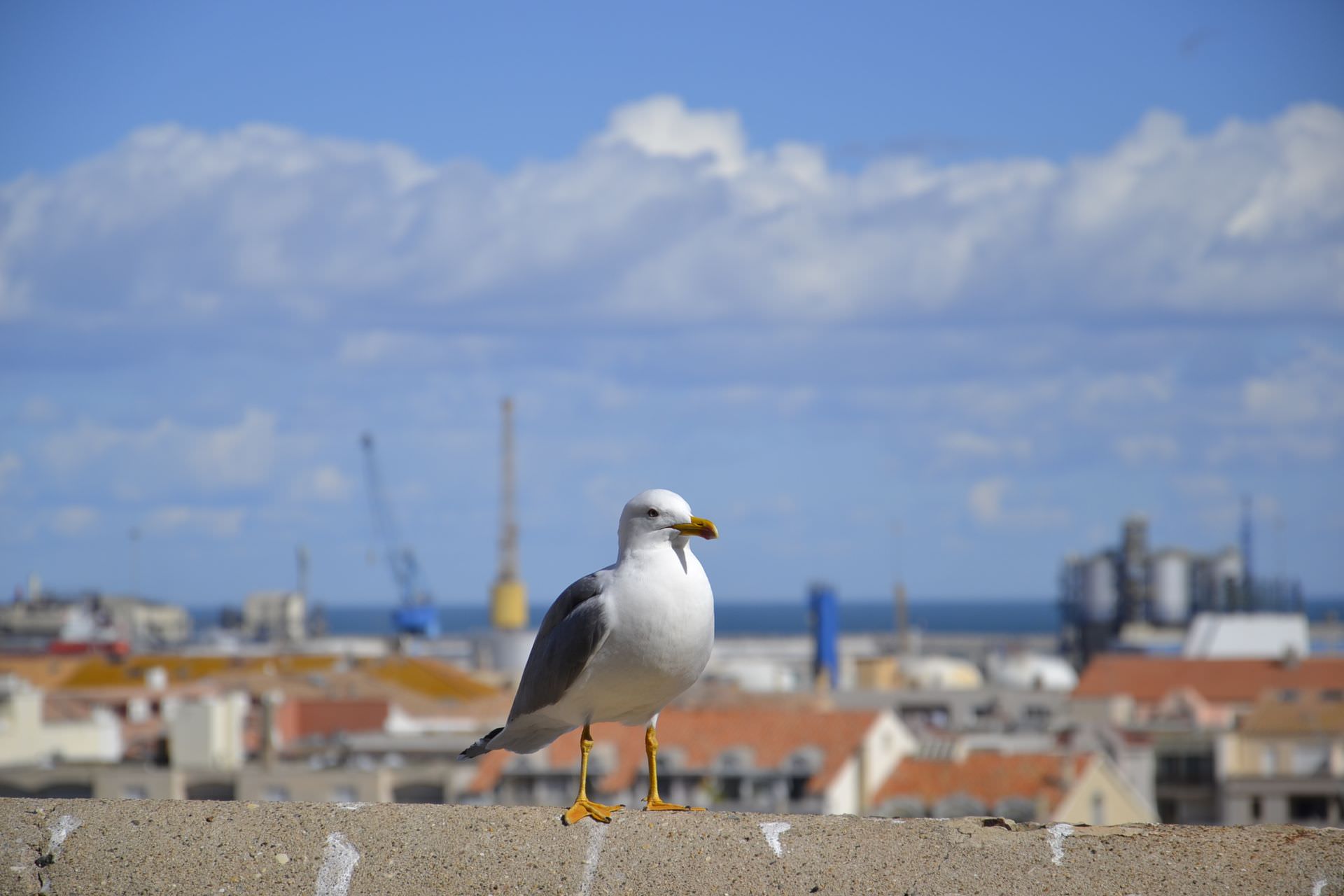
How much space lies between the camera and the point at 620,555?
666cm

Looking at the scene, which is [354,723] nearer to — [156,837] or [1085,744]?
[1085,744]

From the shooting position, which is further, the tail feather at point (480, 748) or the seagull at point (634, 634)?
the tail feather at point (480, 748)

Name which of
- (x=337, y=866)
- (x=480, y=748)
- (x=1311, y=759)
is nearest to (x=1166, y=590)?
(x=1311, y=759)

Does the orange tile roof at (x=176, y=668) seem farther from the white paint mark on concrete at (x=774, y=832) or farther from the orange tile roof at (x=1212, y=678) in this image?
the white paint mark on concrete at (x=774, y=832)

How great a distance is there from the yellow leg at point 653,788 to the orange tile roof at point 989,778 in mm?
33891

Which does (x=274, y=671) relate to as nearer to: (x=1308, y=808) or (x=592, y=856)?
(x=1308, y=808)

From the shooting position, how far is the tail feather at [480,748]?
22.5 feet

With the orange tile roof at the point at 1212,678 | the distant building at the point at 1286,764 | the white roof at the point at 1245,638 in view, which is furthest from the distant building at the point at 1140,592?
the distant building at the point at 1286,764

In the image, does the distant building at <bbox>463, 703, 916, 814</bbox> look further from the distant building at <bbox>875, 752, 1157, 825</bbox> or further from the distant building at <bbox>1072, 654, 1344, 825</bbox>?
the distant building at <bbox>1072, 654, 1344, 825</bbox>

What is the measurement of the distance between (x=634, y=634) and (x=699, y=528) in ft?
1.41

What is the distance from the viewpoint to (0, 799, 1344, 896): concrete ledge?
5.93 meters

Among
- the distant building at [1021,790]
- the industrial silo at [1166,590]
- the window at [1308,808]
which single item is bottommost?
the window at [1308,808]

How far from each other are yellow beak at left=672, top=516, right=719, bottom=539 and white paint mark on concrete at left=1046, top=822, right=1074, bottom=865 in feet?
4.69

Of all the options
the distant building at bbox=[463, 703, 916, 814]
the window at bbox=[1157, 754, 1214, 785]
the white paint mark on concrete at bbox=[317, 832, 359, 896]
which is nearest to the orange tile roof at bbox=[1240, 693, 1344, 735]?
the window at bbox=[1157, 754, 1214, 785]
